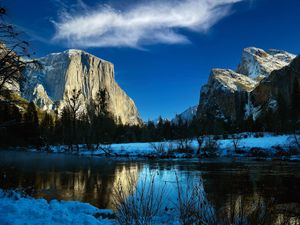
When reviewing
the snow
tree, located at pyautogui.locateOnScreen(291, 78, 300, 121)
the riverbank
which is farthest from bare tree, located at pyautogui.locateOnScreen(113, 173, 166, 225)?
tree, located at pyautogui.locateOnScreen(291, 78, 300, 121)

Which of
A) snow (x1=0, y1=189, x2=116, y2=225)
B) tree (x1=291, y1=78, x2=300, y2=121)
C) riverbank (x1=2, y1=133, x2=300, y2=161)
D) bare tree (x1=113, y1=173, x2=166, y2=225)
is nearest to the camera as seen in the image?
bare tree (x1=113, y1=173, x2=166, y2=225)

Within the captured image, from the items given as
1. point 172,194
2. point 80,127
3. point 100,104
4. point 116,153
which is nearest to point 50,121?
point 80,127

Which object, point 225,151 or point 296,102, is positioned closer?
point 225,151

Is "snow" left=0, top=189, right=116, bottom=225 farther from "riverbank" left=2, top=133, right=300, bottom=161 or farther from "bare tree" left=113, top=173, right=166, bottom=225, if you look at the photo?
"riverbank" left=2, top=133, right=300, bottom=161

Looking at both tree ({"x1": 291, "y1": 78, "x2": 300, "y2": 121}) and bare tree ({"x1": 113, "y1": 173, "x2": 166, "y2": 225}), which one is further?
tree ({"x1": 291, "y1": 78, "x2": 300, "y2": 121})

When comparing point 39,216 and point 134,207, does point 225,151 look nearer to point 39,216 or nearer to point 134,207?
point 39,216

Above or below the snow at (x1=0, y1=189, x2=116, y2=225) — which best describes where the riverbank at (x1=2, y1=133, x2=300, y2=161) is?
above

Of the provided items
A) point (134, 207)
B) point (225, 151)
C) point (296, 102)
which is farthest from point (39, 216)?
point (296, 102)

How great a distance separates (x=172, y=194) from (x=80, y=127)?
2832 inches

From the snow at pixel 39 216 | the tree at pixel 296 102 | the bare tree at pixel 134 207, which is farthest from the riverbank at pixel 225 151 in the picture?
the bare tree at pixel 134 207

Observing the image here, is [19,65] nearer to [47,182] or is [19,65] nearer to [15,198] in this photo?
[15,198]

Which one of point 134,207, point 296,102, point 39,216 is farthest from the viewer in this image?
point 296,102

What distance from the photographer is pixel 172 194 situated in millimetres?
16891

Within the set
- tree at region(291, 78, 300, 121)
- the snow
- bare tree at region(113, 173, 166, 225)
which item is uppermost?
tree at region(291, 78, 300, 121)
